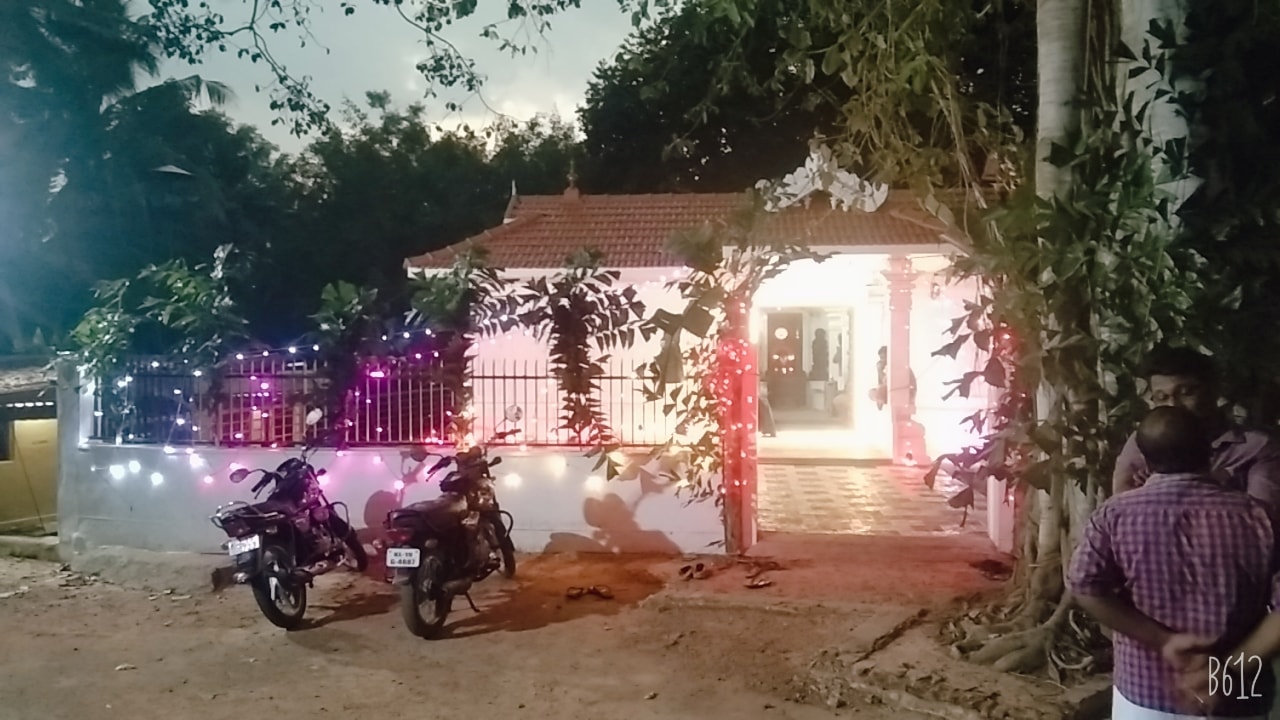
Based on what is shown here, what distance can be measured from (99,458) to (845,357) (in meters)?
10.4

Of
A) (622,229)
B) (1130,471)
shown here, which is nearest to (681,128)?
(622,229)

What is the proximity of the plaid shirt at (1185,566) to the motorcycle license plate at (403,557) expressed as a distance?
14.2 feet

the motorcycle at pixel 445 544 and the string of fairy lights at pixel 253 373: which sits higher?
the string of fairy lights at pixel 253 373

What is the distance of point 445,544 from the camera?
21.6 ft

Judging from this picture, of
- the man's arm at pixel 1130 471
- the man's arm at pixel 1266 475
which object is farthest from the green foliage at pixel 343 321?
the man's arm at pixel 1266 475

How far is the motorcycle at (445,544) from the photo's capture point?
6.29m

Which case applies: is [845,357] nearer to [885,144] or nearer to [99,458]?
[885,144]

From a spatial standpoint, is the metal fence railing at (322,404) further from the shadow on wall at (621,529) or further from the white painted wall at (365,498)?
the shadow on wall at (621,529)

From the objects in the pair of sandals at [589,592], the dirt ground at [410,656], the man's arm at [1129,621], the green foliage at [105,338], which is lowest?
the dirt ground at [410,656]

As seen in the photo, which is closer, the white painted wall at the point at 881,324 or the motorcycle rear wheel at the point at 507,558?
the motorcycle rear wheel at the point at 507,558

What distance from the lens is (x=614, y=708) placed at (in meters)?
5.22

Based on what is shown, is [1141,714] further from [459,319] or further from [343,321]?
[343,321]

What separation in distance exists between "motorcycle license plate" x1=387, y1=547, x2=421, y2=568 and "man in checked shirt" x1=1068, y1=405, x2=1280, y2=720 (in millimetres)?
4302

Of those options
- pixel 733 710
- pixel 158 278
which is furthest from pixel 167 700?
pixel 158 278
